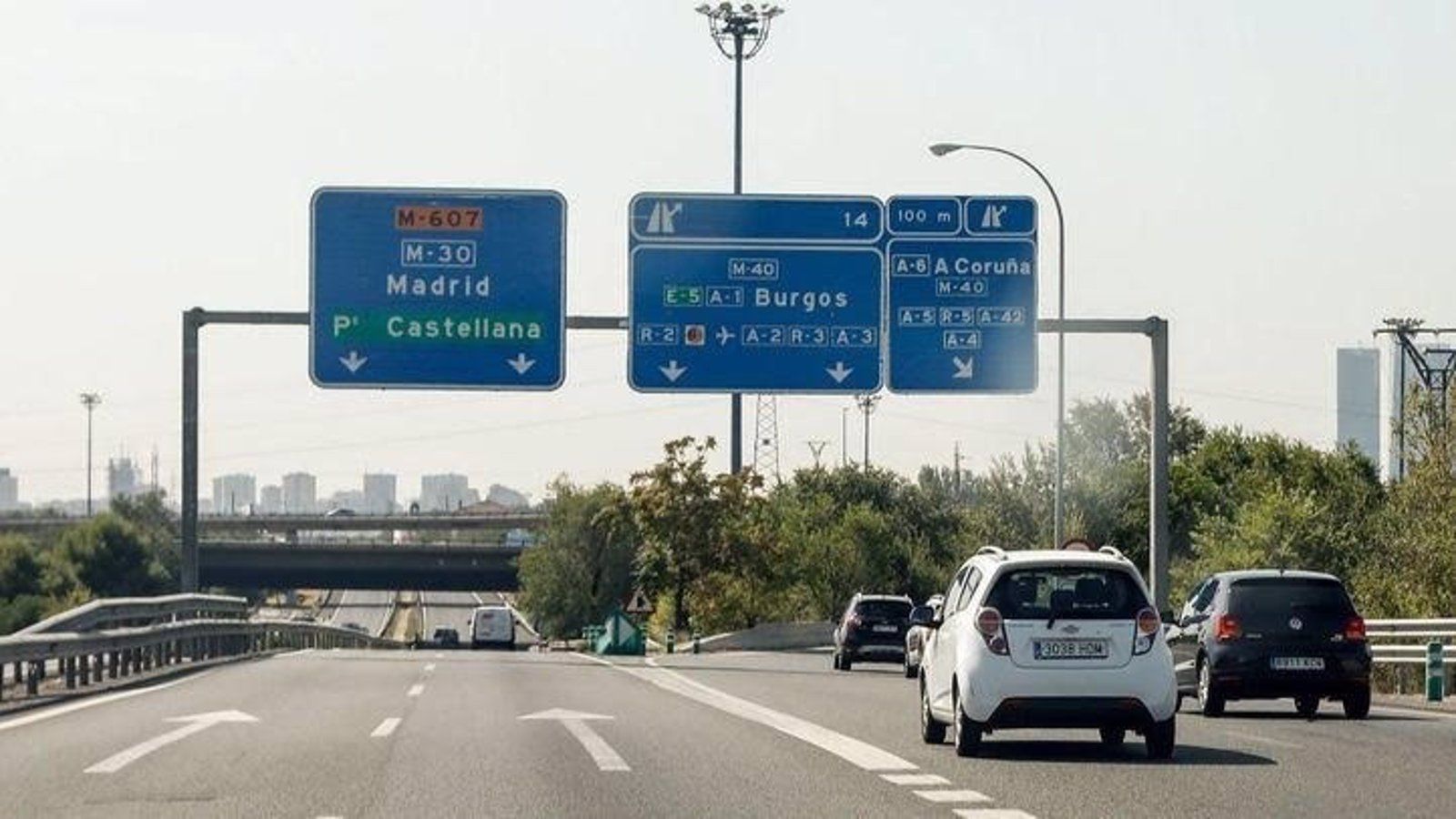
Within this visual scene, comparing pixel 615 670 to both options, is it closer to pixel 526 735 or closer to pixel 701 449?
pixel 526 735

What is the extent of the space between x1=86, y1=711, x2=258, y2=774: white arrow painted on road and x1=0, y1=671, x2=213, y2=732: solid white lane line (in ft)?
4.70

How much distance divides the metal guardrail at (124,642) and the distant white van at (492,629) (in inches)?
1618

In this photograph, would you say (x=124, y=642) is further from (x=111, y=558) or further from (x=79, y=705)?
(x=111, y=558)

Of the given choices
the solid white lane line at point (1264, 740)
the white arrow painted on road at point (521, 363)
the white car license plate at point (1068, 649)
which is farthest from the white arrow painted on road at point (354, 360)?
the white car license plate at point (1068, 649)

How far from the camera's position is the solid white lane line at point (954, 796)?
47.0ft

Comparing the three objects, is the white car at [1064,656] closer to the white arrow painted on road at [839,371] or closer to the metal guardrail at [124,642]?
the metal guardrail at [124,642]

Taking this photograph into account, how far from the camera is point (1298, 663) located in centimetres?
2508

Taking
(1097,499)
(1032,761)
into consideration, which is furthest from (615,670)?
(1097,499)

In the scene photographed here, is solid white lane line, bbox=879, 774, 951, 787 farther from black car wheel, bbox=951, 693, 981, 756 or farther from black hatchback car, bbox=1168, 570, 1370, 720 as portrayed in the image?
black hatchback car, bbox=1168, 570, 1370, 720

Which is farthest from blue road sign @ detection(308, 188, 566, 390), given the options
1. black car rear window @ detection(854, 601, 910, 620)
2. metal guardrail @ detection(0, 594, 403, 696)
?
black car rear window @ detection(854, 601, 910, 620)

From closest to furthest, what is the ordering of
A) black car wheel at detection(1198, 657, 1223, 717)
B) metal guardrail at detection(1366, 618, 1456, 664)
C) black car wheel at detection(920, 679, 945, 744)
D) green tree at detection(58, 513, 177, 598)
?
black car wheel at detection(920, 679, 945, 744), black car wheel at detection(1198, 657, 1223, 717), metal guardrail at detection(1366, 618, 1456, 664), green tree at detection(58, 513, 177, 598)

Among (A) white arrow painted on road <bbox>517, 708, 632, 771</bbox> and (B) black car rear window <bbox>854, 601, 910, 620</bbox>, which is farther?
(B) black car rear window <bbox>854, 601, 910, 620</bbox>

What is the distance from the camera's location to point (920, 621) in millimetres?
20641

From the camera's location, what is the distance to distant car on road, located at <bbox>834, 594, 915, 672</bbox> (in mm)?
44031
